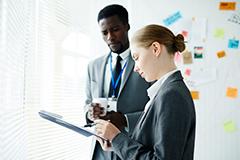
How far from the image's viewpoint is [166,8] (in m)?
2.79

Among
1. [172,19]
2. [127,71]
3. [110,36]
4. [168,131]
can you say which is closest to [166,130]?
[168,131]

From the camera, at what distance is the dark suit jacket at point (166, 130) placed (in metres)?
1.00

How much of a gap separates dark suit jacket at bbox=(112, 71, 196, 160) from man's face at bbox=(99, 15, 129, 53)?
68 cm

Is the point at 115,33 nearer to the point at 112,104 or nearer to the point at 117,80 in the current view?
the point at 117,80

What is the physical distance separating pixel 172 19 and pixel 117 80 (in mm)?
1261

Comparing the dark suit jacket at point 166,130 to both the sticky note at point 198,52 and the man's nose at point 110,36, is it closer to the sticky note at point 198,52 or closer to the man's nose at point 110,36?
the man's nose at point 110,36

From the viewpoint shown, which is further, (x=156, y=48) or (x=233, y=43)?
(x=233, y=43)

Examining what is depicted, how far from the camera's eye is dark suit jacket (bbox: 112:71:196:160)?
3.29 ft

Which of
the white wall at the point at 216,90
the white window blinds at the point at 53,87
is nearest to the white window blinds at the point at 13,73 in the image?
the white window blinds at the point at 53,87

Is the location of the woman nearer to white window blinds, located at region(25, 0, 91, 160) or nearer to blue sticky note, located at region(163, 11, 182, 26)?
white window blinds, located at region(25, 0, 91, 160)

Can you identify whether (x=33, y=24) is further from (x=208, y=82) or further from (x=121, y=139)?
(x=208, y=82)

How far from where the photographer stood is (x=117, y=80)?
1.74 metres

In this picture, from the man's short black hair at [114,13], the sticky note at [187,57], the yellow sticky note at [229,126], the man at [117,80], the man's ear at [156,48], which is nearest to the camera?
the man's ear at [156,48]

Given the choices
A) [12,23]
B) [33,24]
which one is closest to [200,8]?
[33,24]
